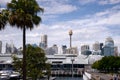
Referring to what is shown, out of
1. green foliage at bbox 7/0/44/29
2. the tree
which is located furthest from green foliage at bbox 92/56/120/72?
green foliage at bbox 7/0/44/29

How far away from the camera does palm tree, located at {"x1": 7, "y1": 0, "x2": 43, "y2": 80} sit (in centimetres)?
3325

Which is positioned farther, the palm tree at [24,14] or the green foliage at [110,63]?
the green foliage at [110,63]

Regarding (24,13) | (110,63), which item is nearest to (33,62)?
(24,13)

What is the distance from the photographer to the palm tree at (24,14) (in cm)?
3325

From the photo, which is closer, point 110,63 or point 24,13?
point 24,13

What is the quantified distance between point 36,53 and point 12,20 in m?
25.3

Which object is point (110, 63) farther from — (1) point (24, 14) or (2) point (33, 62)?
(1) point (24, 14)

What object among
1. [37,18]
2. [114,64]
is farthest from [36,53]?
[114,64]

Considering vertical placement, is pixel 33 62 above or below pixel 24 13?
below

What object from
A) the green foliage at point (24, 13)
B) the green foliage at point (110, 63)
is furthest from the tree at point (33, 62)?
the green foliage at point (110, 63)

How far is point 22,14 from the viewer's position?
33344 mm

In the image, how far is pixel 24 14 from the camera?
33438 mm

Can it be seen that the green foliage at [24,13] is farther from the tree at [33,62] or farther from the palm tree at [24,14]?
the tree at [33,62]

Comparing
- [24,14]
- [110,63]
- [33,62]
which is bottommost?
[110,63]
